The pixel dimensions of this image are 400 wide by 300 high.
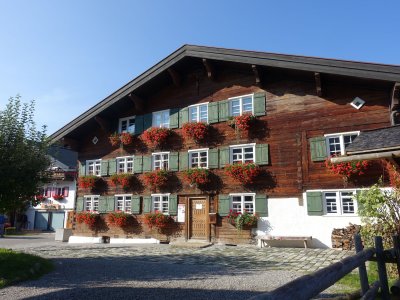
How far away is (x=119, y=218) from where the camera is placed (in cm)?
1853

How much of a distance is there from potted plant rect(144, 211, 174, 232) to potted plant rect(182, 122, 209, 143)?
4143 mm

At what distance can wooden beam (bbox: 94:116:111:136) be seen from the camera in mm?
20219

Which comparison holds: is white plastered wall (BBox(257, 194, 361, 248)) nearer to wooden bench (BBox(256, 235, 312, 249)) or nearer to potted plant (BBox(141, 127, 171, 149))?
wooden bench (BBox(256, 235, 312, 249))

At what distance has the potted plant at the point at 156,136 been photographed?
1819 cm

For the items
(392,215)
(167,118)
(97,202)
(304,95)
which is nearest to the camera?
(392,215)

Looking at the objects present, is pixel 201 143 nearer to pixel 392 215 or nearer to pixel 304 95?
pixel 304 95

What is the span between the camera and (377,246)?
16.6 feet

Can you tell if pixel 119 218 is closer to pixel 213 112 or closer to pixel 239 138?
pixel 213 112

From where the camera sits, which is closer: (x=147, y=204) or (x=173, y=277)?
(x=173, y=277)

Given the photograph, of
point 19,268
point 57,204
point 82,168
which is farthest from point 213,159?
point 57,204

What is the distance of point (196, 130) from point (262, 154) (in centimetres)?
354

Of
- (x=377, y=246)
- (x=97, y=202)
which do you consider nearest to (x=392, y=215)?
(x=377, y=246)

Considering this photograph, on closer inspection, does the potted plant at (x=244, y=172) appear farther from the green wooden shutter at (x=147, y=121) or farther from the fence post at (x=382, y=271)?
the fence post at (x=382, y=271)

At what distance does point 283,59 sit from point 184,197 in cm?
806
